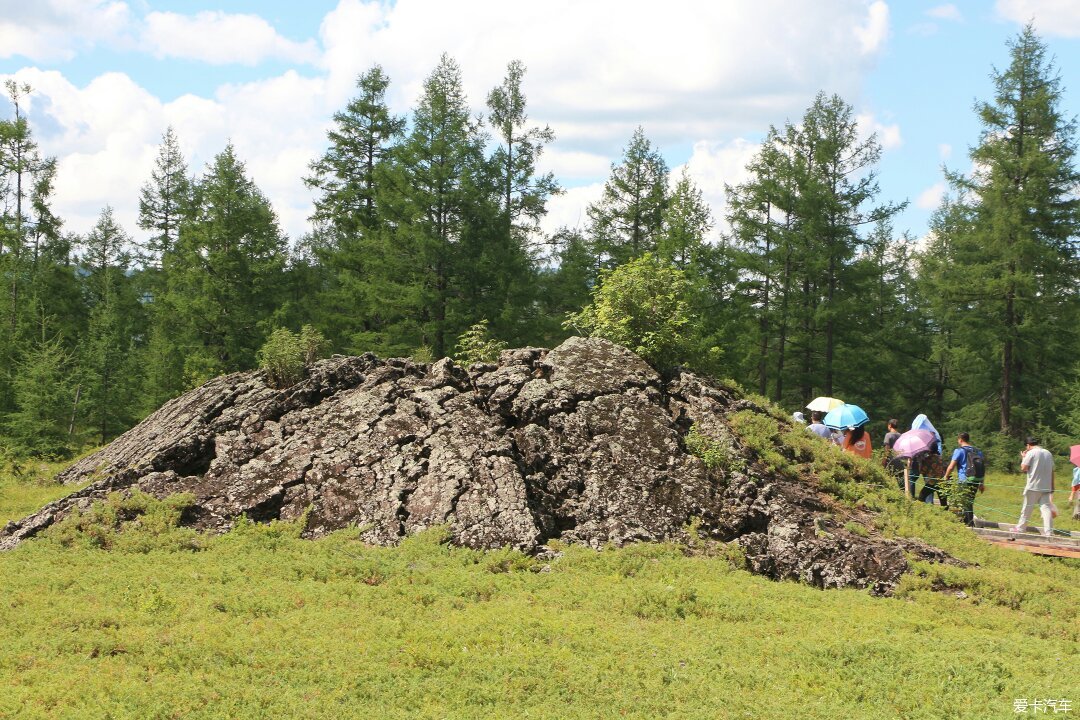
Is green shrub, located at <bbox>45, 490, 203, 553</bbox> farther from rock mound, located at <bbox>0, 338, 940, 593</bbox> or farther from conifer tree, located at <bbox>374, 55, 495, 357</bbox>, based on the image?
conifer tree, located at <bbox>374, 55, 495, 357</bbox>

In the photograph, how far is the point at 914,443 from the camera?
16203 millimetres

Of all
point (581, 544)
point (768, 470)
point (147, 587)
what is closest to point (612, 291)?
point (768, 470)

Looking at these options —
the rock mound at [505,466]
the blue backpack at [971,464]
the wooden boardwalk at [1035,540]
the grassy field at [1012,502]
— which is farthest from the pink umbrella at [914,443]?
the rock mound at [505,466]

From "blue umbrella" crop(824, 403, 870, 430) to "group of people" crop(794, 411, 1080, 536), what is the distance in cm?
25

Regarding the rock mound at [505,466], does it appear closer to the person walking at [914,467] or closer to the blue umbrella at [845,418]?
the blue umbrella at [845,418]

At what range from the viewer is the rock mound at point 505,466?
12586 millimetres

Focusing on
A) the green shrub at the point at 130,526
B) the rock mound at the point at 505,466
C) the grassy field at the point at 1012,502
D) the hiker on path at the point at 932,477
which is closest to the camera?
the green shrub at the point at 130,526

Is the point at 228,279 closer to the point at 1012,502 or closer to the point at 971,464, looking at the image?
the point at 971,464

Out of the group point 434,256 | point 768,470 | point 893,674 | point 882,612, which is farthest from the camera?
point 434,256

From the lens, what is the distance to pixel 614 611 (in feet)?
32.6

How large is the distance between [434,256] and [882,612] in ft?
74.6

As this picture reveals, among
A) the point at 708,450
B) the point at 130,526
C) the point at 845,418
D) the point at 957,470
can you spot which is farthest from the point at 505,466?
the point at 957,470

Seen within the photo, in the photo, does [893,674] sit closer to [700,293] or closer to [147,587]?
[147,587]

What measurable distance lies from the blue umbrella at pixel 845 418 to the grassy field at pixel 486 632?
400 centimetres
